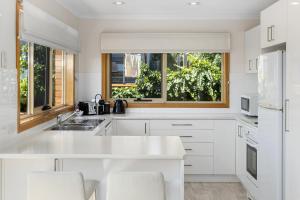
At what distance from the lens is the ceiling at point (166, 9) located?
4559mm

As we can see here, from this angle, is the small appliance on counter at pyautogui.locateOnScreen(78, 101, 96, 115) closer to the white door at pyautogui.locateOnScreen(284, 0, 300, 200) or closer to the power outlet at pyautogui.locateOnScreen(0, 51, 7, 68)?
the power outlet at pyautogui.locateOnScreen(0, 51, 7, 68)

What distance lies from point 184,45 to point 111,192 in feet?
11.2

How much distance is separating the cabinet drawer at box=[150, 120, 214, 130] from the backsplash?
2345mm

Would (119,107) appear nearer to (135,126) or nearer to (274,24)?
(135,126)

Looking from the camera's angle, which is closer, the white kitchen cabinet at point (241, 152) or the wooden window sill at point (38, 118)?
the wooden window sill at point (38, 118)

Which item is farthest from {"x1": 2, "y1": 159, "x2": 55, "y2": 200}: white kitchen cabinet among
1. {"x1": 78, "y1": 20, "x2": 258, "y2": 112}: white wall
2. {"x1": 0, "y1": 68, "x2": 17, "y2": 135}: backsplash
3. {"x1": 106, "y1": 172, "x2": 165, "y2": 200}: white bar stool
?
{"x1": 78, "y1": 20, "x2": 258, "y2": 112}: white wall

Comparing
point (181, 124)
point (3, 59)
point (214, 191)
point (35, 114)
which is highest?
point (3, 59)

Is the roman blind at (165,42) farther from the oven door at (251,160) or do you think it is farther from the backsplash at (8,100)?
the backsplash at (8,100)

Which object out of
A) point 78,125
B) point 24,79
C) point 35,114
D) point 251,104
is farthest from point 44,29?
point 251,104

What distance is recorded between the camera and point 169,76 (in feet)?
18.6

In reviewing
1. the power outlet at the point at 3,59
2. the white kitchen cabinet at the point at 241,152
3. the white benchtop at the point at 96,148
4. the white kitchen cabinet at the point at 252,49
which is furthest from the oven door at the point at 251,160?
the power outlet at the point at 3,59

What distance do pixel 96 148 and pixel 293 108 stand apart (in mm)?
1610

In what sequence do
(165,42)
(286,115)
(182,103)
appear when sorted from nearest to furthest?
(286,115)
(165,42)
(182,103)

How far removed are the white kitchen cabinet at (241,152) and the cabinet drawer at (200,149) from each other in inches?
14.0
